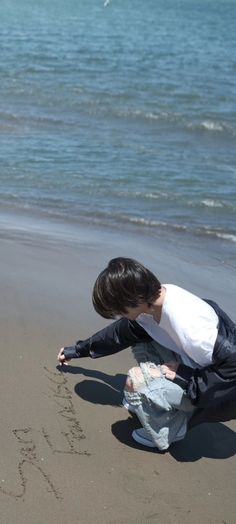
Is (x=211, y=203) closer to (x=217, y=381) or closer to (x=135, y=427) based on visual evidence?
(x=135, y=427)

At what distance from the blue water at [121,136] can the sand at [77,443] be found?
224 centimetres

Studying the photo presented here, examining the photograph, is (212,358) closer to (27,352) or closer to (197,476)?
(197,476)

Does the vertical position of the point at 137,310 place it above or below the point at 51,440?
above

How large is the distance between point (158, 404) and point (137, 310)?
1.29ft

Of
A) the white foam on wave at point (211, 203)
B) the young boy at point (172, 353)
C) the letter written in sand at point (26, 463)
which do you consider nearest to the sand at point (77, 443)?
the letter written in sand at point (26, 463)

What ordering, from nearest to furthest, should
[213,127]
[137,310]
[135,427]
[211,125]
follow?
→ 1. [137,310]
2. [135,427]
3. [213,127]
4. [211,125]

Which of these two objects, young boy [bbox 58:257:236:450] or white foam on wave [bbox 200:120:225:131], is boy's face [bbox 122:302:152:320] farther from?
white foam on wave [bbox 200:120:225:131]

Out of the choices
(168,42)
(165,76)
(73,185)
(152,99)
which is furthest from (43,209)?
(168,42)

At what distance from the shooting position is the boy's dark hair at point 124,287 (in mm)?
2965

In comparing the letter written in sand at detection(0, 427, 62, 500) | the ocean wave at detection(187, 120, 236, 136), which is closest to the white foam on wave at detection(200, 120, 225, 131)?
the ocean wave at detection(187, 120, 236, 136)

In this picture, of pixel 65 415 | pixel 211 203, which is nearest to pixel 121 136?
pixel 211 203

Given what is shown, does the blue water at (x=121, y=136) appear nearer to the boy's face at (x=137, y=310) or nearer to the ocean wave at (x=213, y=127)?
the ocean wave at (x=213, y=127)

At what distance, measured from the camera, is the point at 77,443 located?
3082 millimetres

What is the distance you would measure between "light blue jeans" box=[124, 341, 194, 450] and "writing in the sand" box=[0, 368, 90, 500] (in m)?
0.27
